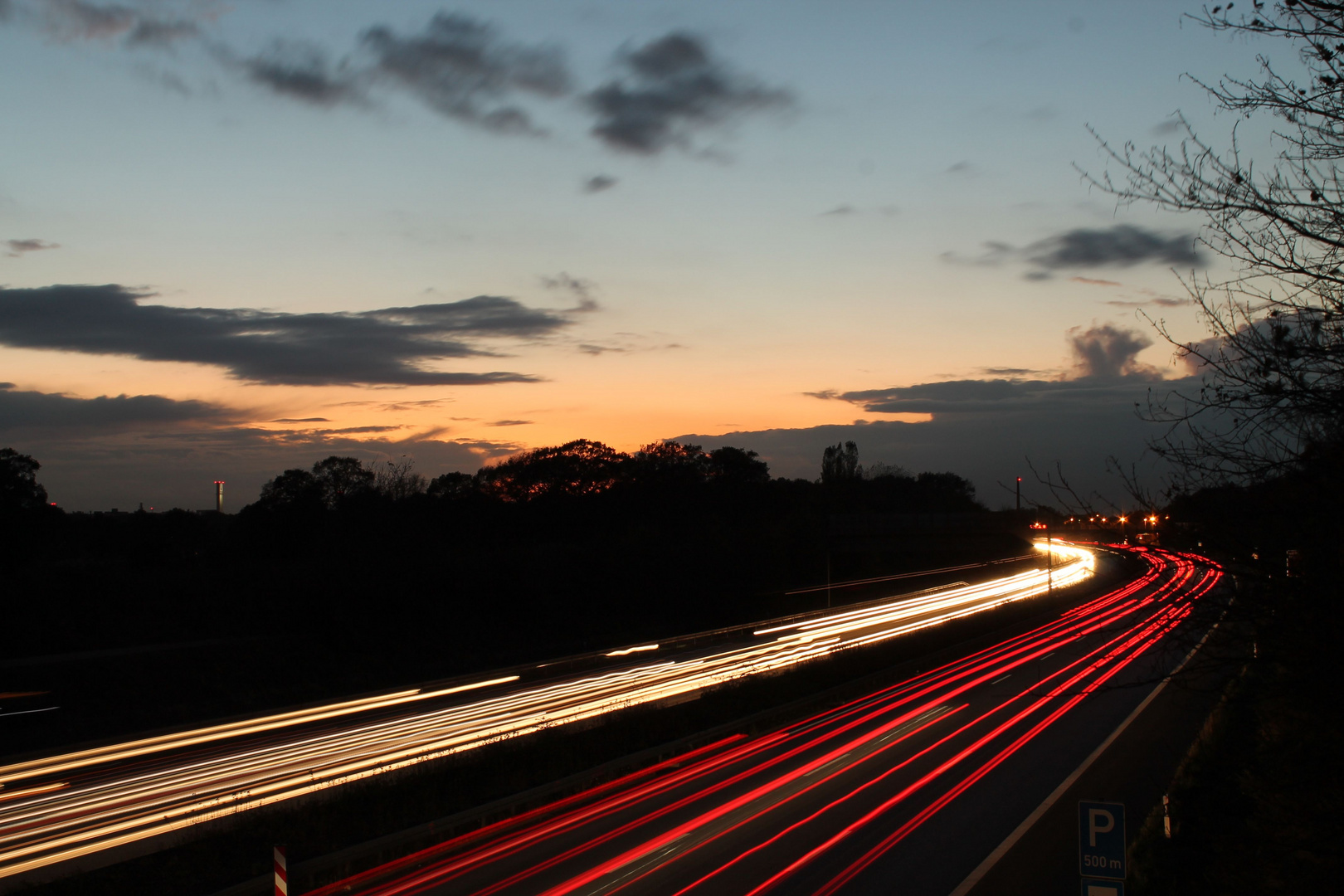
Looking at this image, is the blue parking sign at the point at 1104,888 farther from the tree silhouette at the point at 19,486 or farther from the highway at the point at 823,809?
the tree silhouette at the point at 19,486

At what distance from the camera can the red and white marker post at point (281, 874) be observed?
28.8 feet

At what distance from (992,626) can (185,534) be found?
65.2 m

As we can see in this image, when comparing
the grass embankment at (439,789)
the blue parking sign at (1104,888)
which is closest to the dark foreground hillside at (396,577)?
the grass embankment at (439,789)

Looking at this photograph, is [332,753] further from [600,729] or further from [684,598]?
[684,598]

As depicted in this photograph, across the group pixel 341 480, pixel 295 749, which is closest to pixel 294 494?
pixel 341 480

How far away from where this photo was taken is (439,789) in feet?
47.4

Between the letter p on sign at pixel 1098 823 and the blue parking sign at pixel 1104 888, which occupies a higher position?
the letter p on sign at pixel 1098 823

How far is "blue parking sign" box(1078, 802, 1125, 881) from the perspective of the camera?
24.1 feet

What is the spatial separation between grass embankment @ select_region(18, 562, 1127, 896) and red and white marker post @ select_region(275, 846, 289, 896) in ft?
0.51

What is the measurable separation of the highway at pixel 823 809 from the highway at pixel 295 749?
172 centimetres

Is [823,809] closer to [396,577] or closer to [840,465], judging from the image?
[396,577]

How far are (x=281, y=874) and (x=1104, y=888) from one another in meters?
7.33

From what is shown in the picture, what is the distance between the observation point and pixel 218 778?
15.7 meters

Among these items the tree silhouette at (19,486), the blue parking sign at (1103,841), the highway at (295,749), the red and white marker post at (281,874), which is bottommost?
the highway at (295,749)
